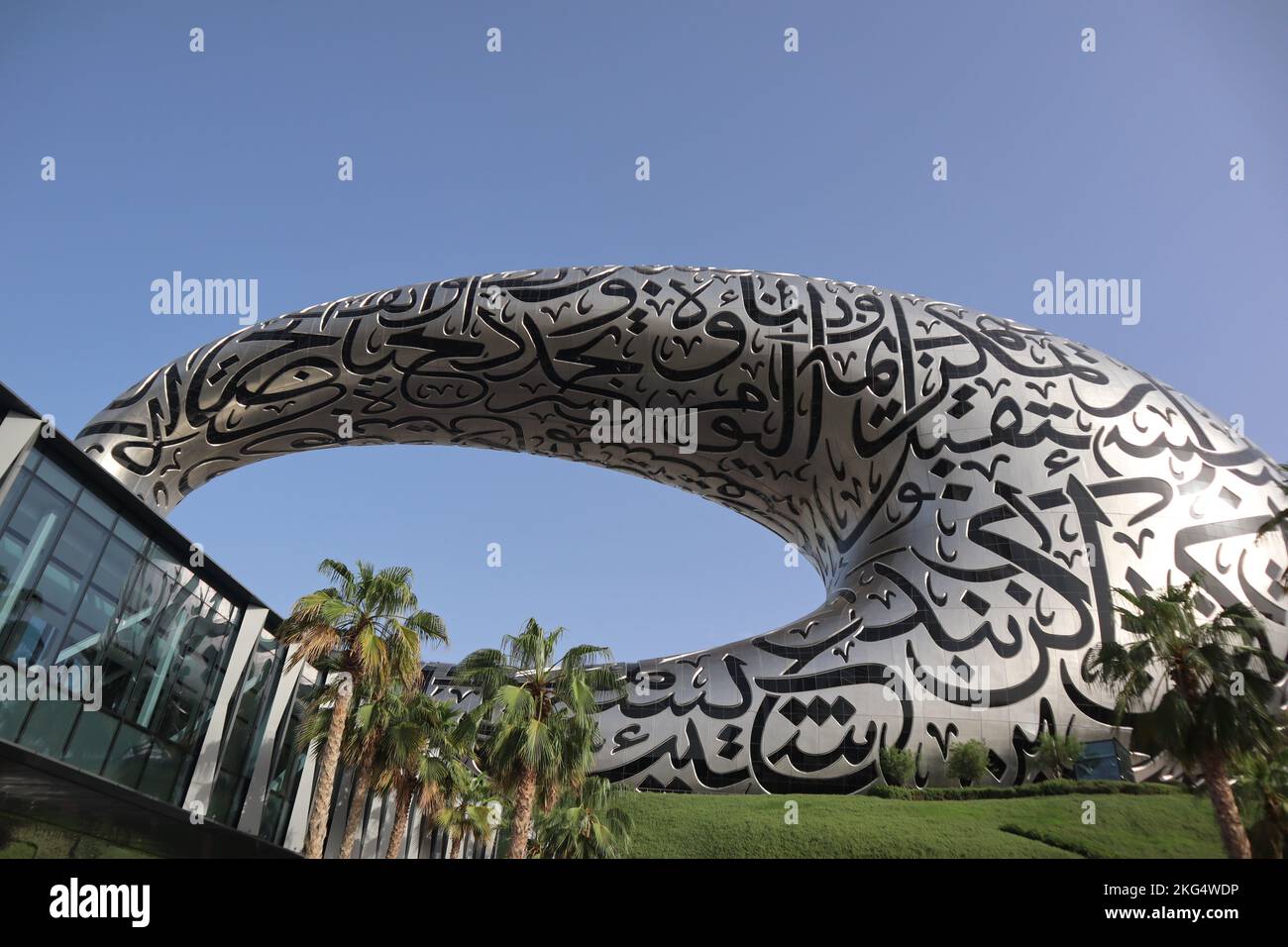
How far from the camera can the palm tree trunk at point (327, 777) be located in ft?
47.3

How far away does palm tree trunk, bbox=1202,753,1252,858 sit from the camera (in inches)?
552

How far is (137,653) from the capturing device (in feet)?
45.5

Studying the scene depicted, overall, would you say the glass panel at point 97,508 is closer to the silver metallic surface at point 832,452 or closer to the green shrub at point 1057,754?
the silver metallic surface at point 832,452

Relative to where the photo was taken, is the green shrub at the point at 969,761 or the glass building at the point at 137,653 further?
the green shrub at the point at 969,761

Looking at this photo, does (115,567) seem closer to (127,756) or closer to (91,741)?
(91,741)

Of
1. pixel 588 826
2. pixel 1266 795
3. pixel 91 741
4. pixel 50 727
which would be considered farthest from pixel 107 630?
pixel 1266 795

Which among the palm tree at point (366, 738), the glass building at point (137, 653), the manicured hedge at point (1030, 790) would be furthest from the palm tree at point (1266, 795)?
the glass building at point (137, 653)

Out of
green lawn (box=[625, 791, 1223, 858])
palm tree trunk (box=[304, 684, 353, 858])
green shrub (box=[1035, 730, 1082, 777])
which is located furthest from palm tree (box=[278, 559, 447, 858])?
green shrub (box=[1035, 730, 1082, 777])

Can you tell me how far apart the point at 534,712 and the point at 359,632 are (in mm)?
3295

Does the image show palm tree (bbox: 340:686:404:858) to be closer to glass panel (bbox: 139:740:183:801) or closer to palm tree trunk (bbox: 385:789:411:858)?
palm tree trunk (bbox: 385:789:411:858)

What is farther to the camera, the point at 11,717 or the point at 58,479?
the point at 58,479

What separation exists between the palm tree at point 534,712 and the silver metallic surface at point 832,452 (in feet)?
25.4

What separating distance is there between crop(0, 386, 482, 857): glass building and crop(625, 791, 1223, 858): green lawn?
8.24 m
